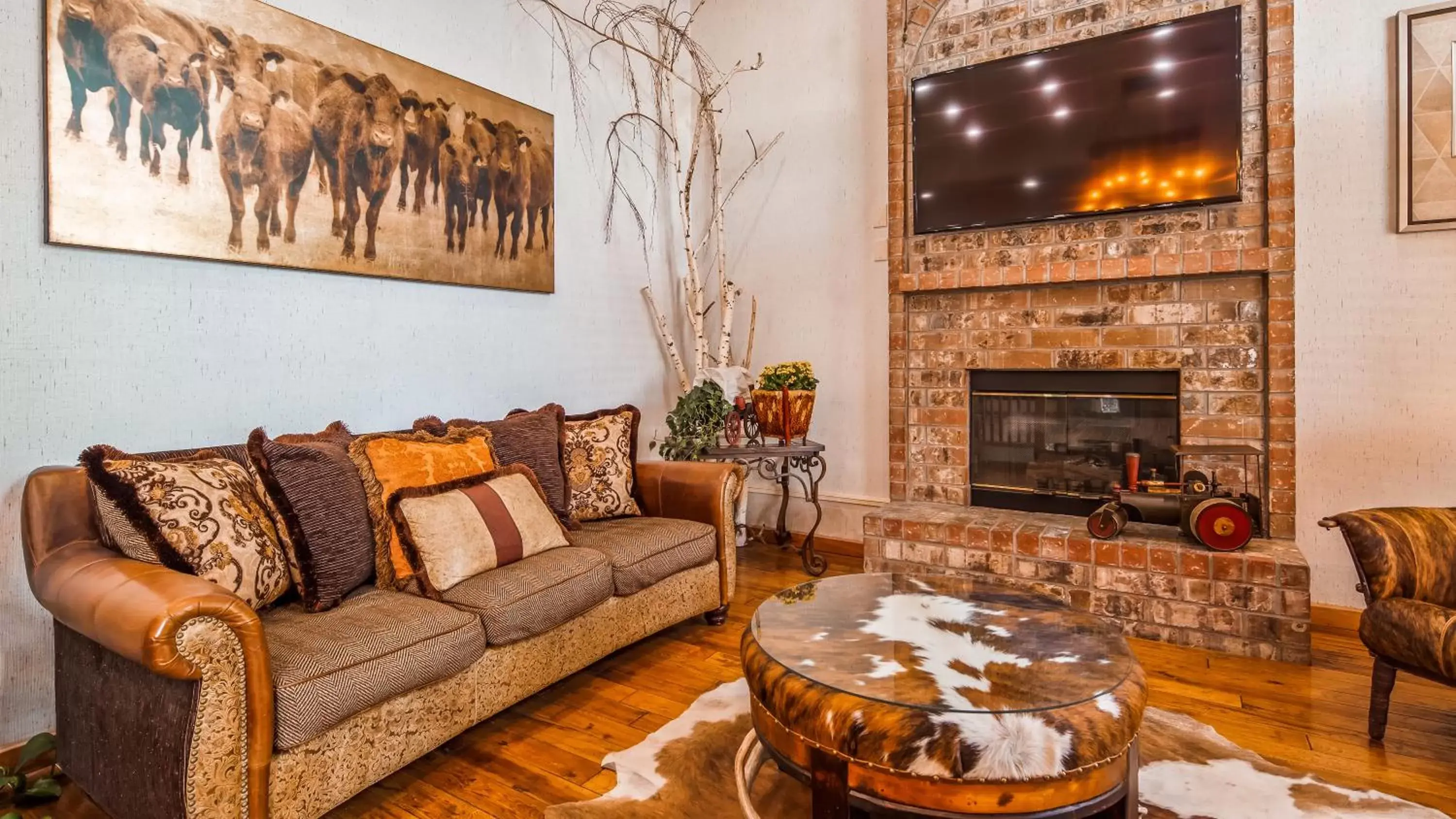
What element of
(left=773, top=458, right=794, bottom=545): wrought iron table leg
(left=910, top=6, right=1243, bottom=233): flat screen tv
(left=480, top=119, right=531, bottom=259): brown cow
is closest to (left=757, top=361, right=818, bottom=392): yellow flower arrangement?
(left=773, top=458, right=794, bottom=545): wrought iron table leg

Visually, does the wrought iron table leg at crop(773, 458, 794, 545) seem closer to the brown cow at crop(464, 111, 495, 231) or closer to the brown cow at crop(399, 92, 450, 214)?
the brown cow at crop(464, 111, 495, 231)

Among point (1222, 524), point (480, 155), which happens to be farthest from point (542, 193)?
point (1222, 524)

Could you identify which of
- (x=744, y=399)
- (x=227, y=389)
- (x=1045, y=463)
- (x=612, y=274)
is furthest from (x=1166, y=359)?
(x=227, y=389)

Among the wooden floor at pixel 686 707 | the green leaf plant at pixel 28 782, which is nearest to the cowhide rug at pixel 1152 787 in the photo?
the wooden floor at pixel 686 707

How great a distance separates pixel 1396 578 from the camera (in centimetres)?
193

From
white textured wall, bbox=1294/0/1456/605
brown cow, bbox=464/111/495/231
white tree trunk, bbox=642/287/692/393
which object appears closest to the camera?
white textured wall, bbox=1294/0/1456/605

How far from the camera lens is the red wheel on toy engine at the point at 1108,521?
2857 millimetres

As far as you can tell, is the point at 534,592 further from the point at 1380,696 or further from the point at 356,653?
the point at 1380,696

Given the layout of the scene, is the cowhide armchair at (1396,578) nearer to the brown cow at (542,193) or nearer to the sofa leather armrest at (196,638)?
the sofa leather armrest at (196,638)

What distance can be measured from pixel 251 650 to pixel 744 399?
2516 mm

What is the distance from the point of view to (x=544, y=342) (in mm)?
3504

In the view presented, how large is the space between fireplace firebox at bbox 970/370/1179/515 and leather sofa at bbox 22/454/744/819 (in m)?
2.18

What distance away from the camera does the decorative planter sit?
11.3 ft

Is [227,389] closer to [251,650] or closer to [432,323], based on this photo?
[432,323]
